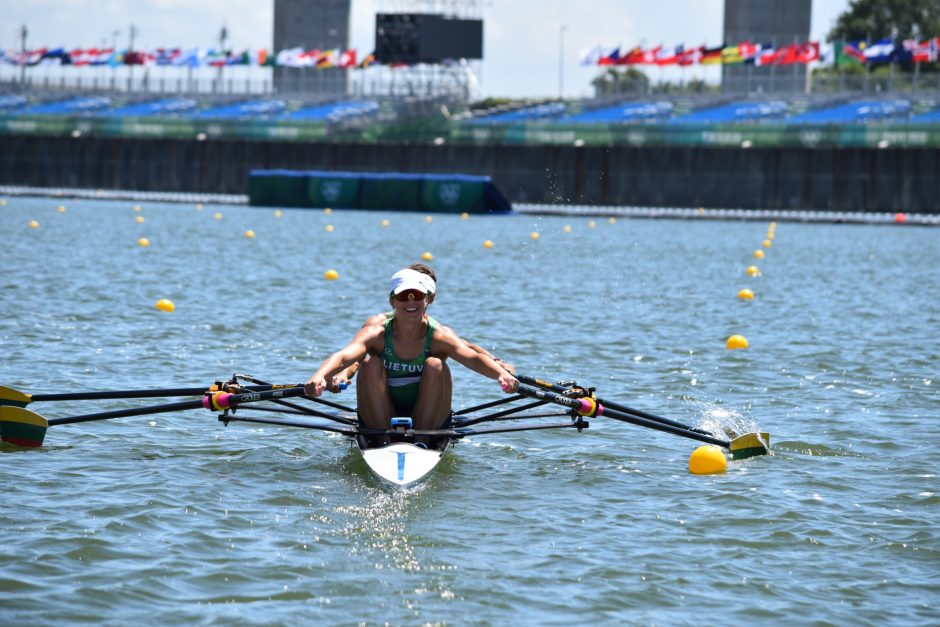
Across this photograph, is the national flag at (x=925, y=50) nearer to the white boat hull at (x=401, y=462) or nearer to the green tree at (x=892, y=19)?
the green tree at (x=892, y=19)

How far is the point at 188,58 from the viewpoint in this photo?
9200cm

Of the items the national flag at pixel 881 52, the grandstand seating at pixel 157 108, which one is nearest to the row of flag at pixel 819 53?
the national flag at pixel 881 52

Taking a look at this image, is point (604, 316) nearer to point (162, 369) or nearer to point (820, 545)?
point (162, 369)

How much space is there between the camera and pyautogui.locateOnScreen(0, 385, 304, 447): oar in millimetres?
10789

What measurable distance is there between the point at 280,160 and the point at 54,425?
59277 mm

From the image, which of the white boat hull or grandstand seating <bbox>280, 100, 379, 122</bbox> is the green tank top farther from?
grandstand seating <bbox>280, 100, 379, 122</bbox>

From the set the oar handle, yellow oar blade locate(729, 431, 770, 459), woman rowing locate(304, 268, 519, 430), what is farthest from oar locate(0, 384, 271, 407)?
yellow oar blade locate(729, 431, 770, 459)

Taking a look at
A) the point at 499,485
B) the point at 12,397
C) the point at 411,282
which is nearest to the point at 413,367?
the point at 411,282

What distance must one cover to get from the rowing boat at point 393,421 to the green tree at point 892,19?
95829mm

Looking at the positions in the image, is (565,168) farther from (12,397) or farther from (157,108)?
(12,397)

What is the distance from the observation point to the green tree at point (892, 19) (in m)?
102

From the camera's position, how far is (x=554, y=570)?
828cm

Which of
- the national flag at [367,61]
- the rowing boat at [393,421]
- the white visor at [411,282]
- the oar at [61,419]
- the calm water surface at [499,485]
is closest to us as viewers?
the calm water surface at [499,485]

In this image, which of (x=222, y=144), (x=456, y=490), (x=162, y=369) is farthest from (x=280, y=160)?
(x=456, y=490)
